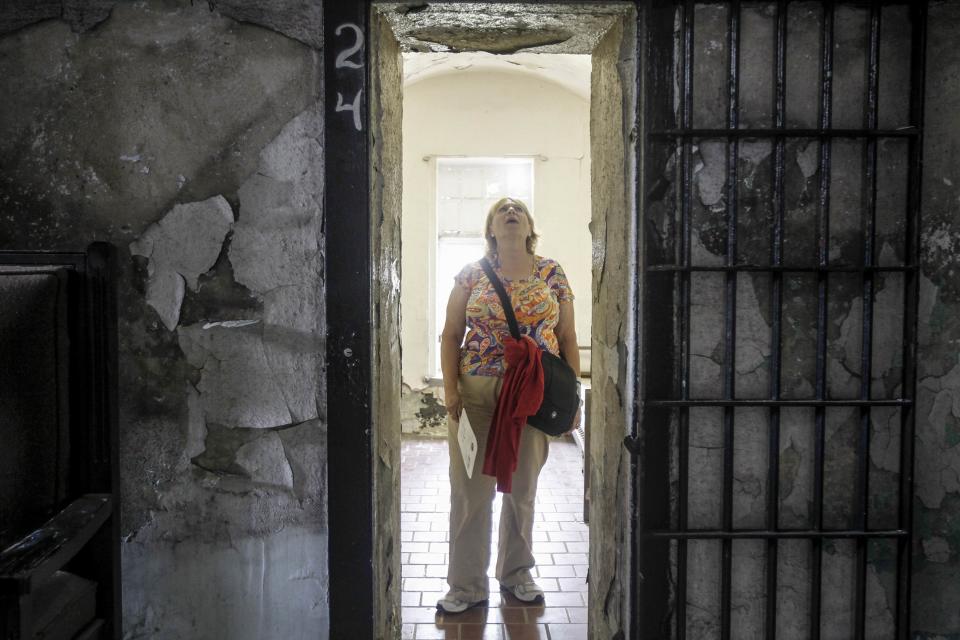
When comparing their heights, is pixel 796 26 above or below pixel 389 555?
above

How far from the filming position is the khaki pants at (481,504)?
291 cm

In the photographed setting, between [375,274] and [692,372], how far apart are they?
106cm

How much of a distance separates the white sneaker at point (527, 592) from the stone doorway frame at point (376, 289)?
839 mm

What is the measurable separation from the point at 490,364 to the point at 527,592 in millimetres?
1151

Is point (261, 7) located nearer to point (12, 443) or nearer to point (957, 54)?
point (12, 443)

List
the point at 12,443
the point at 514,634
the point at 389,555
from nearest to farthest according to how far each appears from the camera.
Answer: the point at 12,443 → the point at 389,555 → the point at 514,634

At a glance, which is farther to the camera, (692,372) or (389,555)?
(389,555)

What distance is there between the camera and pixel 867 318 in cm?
204

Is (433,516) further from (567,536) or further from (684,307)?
(684,307)

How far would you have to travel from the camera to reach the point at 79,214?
2.05m

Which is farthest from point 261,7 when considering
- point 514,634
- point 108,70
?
point 514,634

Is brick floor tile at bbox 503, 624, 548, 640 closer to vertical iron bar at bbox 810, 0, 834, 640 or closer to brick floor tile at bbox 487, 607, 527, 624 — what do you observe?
brick floor tile at bbox 487, 607, 527, 624

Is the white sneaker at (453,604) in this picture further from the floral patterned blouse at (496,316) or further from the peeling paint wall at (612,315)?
the floral patterned blouse at (496,316)

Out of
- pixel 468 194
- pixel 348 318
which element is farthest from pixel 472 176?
pixel 348 318
